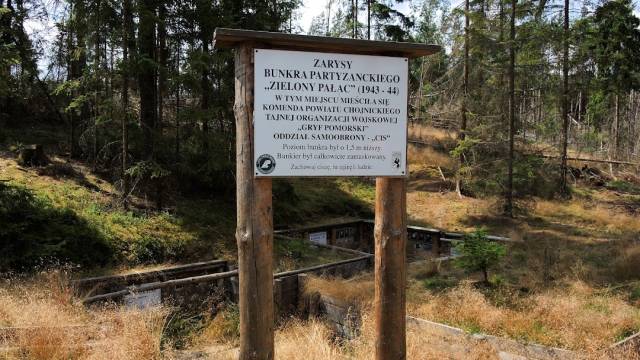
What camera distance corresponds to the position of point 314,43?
3.30 metres

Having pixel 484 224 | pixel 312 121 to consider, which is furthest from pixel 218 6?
pixel 312 121

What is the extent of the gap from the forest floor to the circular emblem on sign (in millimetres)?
2215

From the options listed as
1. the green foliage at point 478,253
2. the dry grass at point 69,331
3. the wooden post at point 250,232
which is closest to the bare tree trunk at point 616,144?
the green foliage at point 478,253

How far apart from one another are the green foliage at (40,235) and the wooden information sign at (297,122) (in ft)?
24.2

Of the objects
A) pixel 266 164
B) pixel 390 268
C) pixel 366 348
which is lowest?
pixel 366 348

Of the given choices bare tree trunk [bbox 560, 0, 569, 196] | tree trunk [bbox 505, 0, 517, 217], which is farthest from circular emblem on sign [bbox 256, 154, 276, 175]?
bare tree trunk [bbox 560, 0, 569, 196]

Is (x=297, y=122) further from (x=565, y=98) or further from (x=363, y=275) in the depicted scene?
(x=565, y=98)

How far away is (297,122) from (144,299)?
5.98 meters

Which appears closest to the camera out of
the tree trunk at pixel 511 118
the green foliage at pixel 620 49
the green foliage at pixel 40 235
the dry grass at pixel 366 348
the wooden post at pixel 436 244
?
the dry grass at pixel 366 348

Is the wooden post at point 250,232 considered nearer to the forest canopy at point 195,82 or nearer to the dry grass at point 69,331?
the dry grass at point 69,331

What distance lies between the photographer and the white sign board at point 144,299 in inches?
306

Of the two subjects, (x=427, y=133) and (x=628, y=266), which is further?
(x=427, y=133)

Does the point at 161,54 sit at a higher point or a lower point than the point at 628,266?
higher

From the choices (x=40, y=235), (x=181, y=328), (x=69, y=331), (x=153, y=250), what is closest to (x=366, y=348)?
(x=69, y=331)
